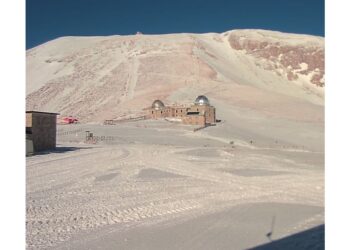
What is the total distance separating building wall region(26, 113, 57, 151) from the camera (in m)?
19.6

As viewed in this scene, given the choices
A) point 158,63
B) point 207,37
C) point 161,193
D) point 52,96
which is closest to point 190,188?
point 161,193

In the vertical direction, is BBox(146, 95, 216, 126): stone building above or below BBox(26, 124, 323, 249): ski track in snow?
above

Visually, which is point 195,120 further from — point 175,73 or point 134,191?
point 134,191

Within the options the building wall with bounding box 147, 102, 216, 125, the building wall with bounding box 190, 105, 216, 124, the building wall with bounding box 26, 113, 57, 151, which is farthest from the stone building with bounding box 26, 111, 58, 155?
the building wall with bounding box 190, 105, 216, 124

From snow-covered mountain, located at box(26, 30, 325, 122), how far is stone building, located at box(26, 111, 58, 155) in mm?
23049

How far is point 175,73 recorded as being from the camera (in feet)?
199

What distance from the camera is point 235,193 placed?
32.6 feet

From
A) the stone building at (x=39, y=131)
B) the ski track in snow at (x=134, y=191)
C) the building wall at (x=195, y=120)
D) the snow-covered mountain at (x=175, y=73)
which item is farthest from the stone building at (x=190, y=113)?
the ski track in snow at (x=134, y=191)

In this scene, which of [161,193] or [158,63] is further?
[158,63]

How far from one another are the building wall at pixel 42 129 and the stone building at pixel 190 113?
1611cm

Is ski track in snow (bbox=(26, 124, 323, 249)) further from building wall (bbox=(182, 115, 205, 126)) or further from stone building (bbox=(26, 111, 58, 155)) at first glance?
Answer: building wall (bbox=(182, 115, 205, 126))
